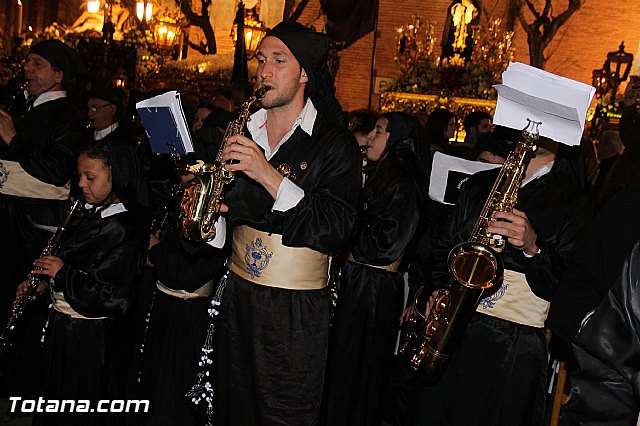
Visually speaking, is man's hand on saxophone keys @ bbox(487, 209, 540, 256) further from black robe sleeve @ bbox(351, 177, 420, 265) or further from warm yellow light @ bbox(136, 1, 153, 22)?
warm yellow light @ bbox(136, 1, 153, 22)

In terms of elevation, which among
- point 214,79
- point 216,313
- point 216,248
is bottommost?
point 216,313

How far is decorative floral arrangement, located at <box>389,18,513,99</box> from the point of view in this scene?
13992mm

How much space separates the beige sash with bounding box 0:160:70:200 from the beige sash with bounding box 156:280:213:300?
162 centimetres

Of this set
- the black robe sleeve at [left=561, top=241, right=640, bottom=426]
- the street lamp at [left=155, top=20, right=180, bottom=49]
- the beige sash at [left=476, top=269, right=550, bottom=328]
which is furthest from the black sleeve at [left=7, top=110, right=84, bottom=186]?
the street lamp at [left=155, top=20, right=180, bottom=49]

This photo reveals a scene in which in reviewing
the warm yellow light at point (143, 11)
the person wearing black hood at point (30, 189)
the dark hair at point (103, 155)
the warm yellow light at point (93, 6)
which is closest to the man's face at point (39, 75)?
the person wearing black hood at point (30, 189)

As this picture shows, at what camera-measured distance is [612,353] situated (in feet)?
6.17

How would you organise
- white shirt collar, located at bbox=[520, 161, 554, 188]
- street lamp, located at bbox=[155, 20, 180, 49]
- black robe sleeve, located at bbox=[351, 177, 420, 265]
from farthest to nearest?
1. street lamp, located at bbox=[155, 20, 180, 49]
2. black robe sleeve, located at bbox=[351, 177, 420, 265]
3. white shirt collar, located at bbox=[520, 161, 554, 188]

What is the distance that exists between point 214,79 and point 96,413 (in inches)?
498

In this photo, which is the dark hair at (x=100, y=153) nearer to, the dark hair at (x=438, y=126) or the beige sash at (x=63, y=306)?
the beige sash at (x=63, y=306)

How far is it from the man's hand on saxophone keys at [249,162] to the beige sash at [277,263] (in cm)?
38

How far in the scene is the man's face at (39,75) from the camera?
6.04m

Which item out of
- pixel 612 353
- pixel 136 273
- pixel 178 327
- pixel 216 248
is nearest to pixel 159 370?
pixel 178 327

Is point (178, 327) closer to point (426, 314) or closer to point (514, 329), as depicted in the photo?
point (426, 314)

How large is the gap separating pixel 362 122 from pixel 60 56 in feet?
8.93
